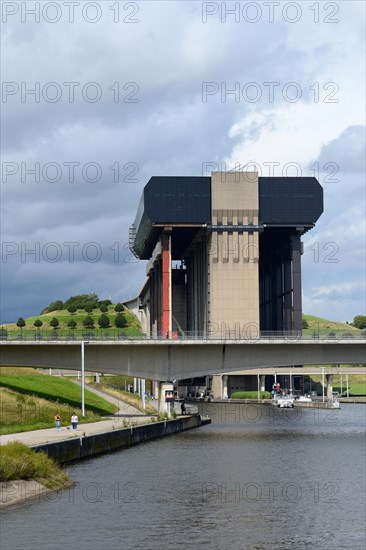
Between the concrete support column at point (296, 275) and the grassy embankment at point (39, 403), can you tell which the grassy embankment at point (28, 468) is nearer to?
the grassy embankment at point (39, 403)

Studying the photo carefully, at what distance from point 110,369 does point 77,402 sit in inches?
381

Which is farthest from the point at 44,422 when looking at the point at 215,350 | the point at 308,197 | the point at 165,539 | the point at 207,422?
the point at 308,197

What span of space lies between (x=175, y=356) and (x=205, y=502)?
59951 millimetres

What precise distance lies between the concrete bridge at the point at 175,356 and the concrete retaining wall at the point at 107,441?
7.46 metres

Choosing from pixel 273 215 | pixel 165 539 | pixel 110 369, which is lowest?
pixel 165 539

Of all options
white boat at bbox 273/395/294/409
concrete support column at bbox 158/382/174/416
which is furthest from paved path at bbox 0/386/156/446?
white boat at bbox 273/395/294/409

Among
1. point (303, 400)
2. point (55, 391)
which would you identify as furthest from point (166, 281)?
point (55, 391)

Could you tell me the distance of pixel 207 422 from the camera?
383 feet

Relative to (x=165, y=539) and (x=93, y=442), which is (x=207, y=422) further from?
(x=165, y=539)

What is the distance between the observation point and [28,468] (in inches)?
1870

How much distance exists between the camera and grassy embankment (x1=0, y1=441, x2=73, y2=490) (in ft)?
150

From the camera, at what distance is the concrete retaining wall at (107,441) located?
195 feet

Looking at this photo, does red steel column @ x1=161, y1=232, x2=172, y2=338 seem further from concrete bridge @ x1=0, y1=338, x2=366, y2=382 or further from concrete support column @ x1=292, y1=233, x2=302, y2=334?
concrete bridge @ x1=0, y1=338, x2=366, y2=382

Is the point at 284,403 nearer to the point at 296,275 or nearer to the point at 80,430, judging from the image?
the point at 296,275
